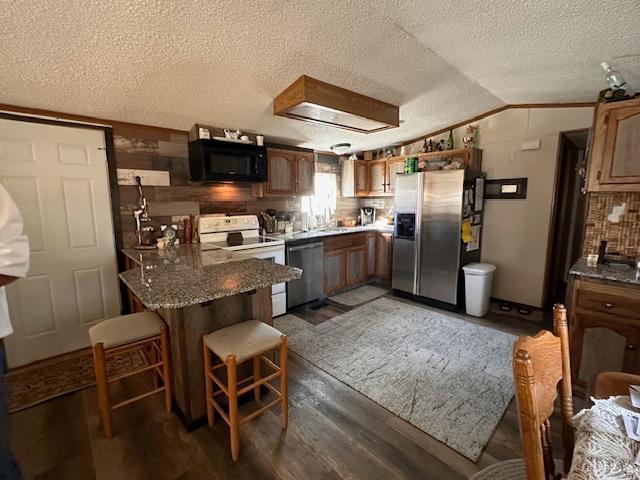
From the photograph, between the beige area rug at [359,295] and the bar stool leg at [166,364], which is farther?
the beige area rug at [359,295]

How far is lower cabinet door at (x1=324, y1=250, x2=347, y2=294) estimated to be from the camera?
161 inches

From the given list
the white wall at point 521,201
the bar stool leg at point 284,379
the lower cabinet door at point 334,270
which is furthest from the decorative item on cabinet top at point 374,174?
the bar stool leg at point 284,379

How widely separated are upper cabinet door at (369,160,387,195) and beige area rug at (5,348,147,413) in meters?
3.90

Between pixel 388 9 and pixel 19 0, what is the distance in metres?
1.96

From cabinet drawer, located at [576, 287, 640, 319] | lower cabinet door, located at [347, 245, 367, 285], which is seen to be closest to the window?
lower cabinet door, located at [347, 245, 367, 285]

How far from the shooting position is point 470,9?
5.59 ft

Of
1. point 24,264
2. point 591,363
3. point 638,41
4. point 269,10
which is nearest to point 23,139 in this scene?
point 24,264

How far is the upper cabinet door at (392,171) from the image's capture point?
15.0 feet

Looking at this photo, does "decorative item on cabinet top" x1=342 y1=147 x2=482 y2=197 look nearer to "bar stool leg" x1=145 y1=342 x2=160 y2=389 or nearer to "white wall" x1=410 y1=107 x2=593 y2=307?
"white wall" x1=410 y1=107 x2=593 y2=307

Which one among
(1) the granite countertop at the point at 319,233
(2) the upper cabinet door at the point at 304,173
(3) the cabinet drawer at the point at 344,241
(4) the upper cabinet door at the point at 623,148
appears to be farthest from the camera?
(3) the cabinet drawer at the point at 344,241

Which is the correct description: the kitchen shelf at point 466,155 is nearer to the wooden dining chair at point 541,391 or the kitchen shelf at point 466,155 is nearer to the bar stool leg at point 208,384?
the wooden dining chair at point 541,391

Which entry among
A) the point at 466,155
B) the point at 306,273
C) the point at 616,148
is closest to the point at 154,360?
the point at 306,273

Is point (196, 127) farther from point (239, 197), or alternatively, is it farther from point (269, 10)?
point (269, 10)

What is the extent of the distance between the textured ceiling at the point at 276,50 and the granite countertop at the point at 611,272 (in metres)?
1.46
